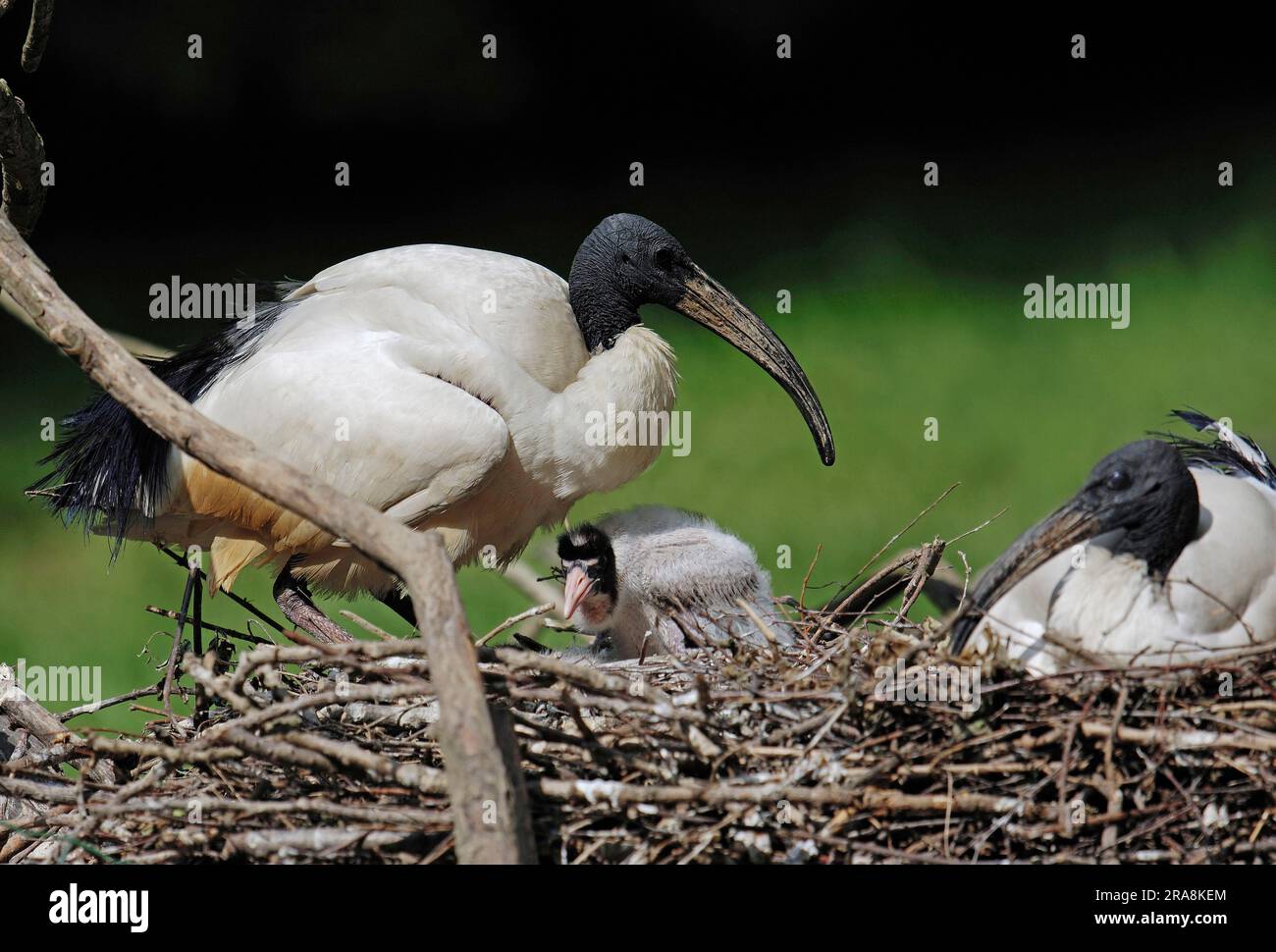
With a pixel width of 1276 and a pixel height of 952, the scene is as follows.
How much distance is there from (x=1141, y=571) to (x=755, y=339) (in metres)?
1.34

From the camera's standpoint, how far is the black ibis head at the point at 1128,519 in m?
3.22

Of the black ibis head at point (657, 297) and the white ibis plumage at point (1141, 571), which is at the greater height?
the black ibis head at point (657, 297)

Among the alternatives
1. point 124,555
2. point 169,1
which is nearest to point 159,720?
point 124,555

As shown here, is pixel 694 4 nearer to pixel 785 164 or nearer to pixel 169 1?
pixel 785 164

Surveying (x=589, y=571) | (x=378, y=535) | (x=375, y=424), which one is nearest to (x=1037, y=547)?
(x=589, y=571)

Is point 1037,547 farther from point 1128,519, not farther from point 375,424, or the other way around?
point 375,424

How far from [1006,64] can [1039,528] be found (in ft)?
11.2

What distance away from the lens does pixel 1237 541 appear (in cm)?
327

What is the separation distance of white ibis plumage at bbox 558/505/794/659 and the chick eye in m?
0.86

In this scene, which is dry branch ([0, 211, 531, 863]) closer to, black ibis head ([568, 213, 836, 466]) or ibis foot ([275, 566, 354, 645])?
ibis foot ([275, 566, 354, 645])

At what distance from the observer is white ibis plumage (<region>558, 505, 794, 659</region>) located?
391cm

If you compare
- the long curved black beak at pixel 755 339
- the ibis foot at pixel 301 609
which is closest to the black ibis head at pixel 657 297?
the long curved black beak at pixel 755 339

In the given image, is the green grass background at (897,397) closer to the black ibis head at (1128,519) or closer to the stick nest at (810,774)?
the black ibis head at (1128,519)

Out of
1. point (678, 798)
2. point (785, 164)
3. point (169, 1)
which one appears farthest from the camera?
point (785, 164)
